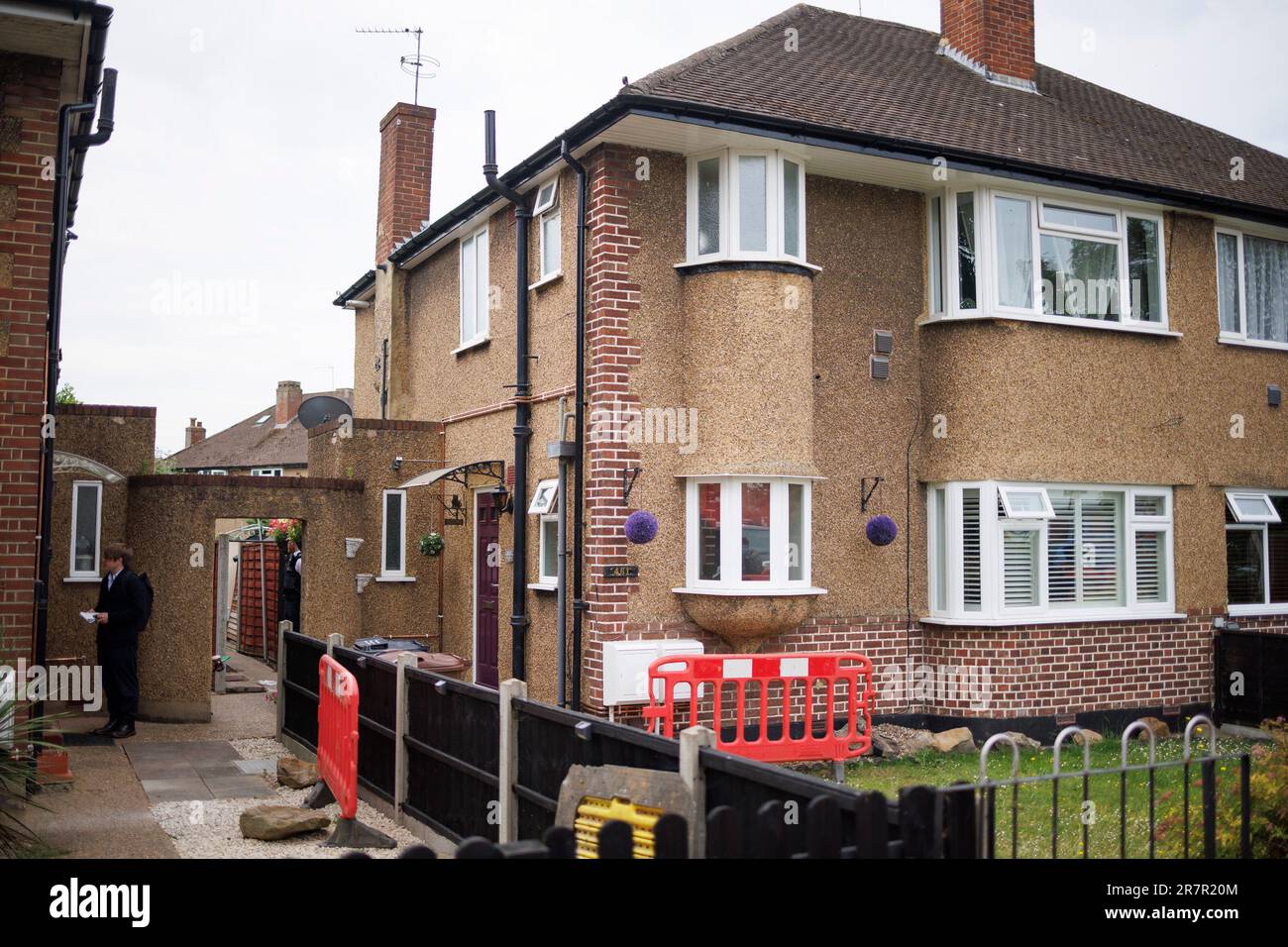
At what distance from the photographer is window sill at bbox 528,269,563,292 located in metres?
12.2

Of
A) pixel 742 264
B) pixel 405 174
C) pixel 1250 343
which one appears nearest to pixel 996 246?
pixel 742 264

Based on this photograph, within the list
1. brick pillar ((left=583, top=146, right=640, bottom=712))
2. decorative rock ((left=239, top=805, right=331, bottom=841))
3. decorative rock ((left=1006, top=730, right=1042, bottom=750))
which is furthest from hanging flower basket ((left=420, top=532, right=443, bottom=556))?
decorative rock ((left=1006, top=730, right=1042, bottom=750))

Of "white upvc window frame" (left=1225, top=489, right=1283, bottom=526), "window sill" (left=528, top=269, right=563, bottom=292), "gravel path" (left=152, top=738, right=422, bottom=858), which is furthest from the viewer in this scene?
"white upvc window frame" (left=1225, top=489, right=1283, bottom=526)

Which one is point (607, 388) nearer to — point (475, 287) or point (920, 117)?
point (475, 287)

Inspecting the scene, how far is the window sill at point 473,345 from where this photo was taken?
14.3 metres

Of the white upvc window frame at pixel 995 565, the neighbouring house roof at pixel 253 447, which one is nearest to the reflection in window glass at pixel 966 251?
the white upvc window frame at pixel 995 565

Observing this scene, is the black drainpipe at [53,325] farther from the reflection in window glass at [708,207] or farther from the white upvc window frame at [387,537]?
the reflection in window glass at [708,207]

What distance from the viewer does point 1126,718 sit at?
509 inches

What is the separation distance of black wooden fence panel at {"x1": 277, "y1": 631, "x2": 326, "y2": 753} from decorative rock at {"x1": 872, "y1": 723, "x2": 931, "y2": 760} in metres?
5.47

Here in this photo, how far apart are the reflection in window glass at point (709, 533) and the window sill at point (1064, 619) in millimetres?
2659

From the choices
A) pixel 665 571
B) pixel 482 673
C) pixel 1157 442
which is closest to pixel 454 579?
pixel 482 673

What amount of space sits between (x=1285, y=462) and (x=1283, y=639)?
2706 mm

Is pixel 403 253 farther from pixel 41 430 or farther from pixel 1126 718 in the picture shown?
pixel 1126 718

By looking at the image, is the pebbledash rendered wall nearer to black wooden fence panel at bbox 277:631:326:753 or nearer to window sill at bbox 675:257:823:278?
window sill at bbox 675:257:823:278
